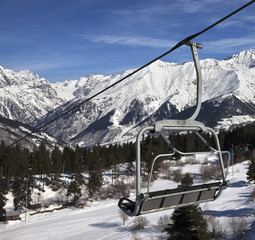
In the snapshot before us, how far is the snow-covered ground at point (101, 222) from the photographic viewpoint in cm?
4659

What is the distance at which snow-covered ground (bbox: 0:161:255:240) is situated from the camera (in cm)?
4659

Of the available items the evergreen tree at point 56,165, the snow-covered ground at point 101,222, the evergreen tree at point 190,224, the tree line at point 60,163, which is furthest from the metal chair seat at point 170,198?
the evergreen tree at point 56,165

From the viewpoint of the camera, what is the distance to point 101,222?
56062mm

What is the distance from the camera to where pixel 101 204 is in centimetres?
7456

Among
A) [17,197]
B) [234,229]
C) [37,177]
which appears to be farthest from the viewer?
[37,177]

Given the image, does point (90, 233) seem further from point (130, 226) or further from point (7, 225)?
point (7, 225)

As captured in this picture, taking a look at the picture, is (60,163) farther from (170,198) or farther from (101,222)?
(170,198)

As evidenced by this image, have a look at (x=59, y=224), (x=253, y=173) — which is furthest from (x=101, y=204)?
(x=253, y=173)

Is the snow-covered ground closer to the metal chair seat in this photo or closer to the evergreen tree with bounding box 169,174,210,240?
the evergreen tree with bounding box 169,174,210,240

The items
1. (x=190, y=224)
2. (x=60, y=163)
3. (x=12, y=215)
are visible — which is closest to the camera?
(x=190, y=224)

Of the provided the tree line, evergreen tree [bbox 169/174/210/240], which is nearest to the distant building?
the tree line

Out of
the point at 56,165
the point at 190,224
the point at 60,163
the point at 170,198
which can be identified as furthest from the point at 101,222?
the point at 170,198

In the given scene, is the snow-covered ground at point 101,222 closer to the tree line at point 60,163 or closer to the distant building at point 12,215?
the distant building at point 12,215

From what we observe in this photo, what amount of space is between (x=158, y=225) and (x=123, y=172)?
5323 cm
